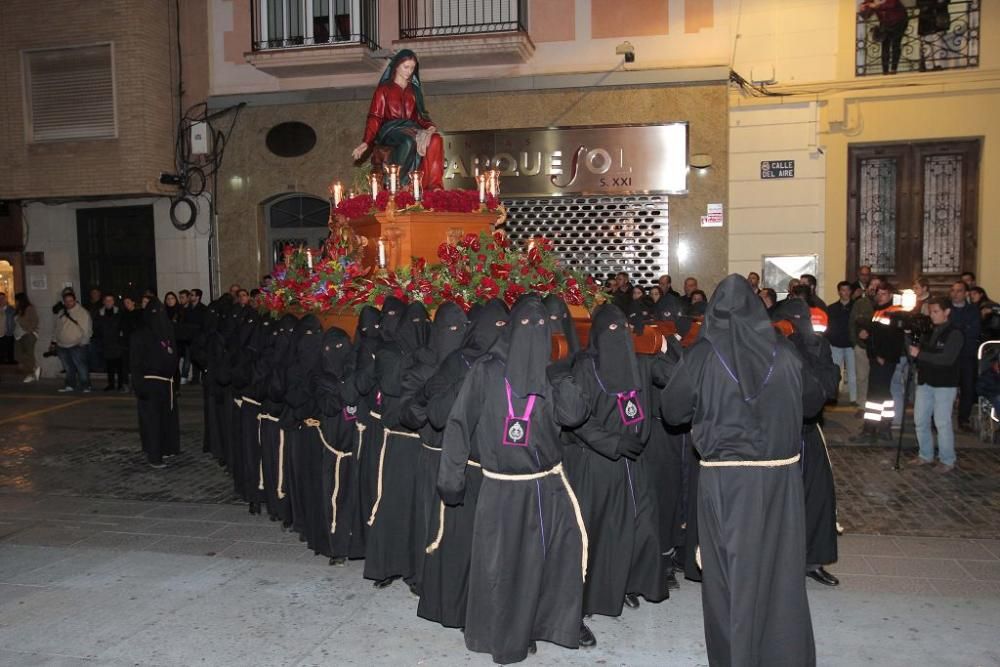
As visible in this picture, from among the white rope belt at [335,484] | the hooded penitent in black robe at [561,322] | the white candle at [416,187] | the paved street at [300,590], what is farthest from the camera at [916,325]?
the white rope belt at [335,484]

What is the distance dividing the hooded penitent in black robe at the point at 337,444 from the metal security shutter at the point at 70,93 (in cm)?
1323

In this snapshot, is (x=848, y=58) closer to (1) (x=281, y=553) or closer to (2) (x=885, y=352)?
(2) (x=885, y=352)

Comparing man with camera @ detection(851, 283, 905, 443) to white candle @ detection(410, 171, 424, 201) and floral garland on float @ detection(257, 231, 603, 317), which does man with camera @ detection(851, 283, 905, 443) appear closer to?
floral garland on float @ detection(257, 231, 603, 317)

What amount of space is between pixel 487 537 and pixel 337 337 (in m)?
2.59

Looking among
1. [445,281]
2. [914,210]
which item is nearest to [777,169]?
[914,210]

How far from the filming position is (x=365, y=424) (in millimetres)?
6855

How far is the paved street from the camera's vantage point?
5.50 metres

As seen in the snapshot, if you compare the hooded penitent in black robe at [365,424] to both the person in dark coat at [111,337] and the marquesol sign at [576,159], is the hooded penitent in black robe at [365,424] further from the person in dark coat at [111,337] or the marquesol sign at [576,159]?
the person in dark coat at [111,337]

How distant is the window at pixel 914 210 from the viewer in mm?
15039

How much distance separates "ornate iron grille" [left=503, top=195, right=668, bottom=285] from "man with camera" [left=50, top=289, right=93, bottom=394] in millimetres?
8443

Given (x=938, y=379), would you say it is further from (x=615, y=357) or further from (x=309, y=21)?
(x=309, y=21)

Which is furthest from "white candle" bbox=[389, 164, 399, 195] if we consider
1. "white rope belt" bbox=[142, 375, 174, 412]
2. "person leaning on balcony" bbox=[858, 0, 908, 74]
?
"person leaning on balcony" bbox=[858, 0, 908, 74]

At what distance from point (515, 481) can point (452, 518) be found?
2.60 feet

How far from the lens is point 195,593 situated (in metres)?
6.51
